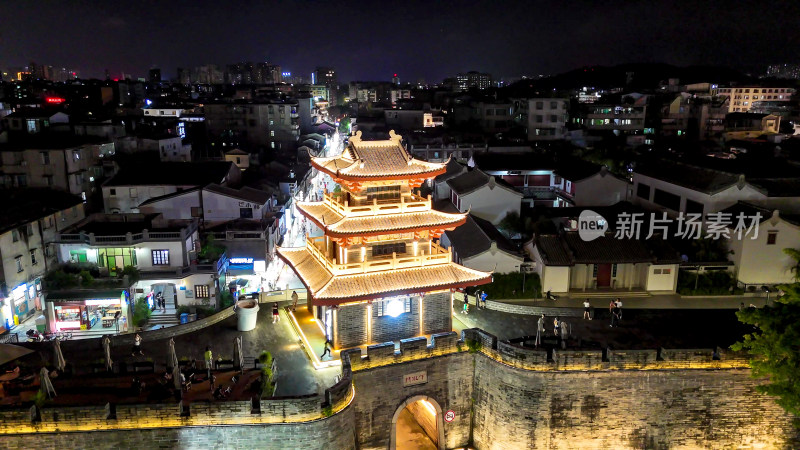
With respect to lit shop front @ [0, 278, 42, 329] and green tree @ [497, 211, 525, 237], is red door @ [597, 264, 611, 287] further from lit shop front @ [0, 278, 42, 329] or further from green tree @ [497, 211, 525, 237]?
lit shop front @ [0, 278, 42, 329]

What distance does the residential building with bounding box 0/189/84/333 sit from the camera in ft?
98.9

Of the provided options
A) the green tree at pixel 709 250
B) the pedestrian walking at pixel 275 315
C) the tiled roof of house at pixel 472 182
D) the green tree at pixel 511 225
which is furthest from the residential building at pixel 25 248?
the green tree at pixel 709 250

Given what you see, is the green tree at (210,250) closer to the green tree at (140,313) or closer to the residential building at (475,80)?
the green tree at (140,313)

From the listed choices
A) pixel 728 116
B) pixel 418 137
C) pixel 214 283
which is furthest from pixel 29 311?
pixel 728 116

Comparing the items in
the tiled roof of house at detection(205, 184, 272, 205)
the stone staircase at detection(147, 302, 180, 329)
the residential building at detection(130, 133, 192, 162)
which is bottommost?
the stone staircase at detection(147, 302, 180, 329)

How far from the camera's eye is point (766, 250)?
33.1 meters

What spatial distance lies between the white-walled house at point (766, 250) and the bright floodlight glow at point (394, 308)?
22.2 metres

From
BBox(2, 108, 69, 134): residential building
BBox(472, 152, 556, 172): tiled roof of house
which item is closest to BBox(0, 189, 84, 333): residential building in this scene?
BBox(2, 108, 69, 134): residential building

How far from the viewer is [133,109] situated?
8062cm

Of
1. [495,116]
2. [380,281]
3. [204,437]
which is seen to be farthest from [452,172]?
[204,437]

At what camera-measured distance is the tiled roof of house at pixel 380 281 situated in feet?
73.1

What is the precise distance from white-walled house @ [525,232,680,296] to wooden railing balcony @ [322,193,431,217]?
11.2m

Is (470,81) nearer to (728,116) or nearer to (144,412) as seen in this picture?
(728,116)

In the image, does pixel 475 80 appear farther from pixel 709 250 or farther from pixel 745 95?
pixel 709 250
